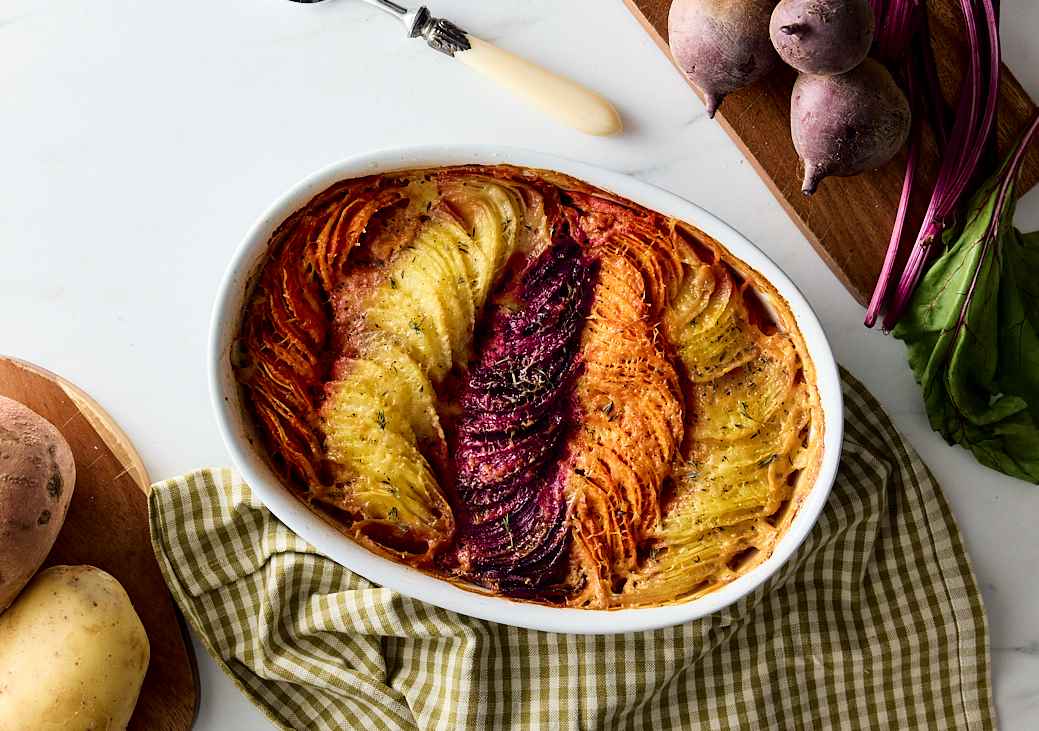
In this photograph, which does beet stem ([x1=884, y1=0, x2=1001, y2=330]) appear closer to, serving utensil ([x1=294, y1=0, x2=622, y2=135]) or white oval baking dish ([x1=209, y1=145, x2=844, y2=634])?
white oval baking dish ([x1=209, y1=145, x2=844, y2=634])

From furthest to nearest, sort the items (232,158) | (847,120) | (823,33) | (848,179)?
(232,158) → (848,179) → (847,120) → (823,33)

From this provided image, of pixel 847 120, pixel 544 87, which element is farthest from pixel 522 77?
pixel 847 120

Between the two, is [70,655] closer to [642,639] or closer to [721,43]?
[642,639]

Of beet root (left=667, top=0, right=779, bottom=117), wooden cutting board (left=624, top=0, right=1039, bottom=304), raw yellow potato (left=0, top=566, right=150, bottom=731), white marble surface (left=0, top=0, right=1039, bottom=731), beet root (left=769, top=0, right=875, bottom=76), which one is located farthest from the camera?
white marble surface (left=0, top=0, right=1039, bottom=731)

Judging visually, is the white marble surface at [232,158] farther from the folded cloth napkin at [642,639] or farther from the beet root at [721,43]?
the beet root at [721,43]

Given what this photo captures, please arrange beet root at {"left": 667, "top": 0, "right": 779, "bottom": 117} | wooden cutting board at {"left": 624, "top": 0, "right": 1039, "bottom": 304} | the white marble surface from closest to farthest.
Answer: beet root at {"left": 667, "top": 0, "right": 779, "bottom": 117} < wooden cutting board at {"left": 624, "top": 0, "right": 1039, "bottom": 304} < the white marble surface

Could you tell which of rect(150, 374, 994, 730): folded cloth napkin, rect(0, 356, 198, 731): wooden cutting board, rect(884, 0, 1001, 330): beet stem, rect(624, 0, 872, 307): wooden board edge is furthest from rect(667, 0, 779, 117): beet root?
rect(0, 356, 198, 731): wooden cutting board
